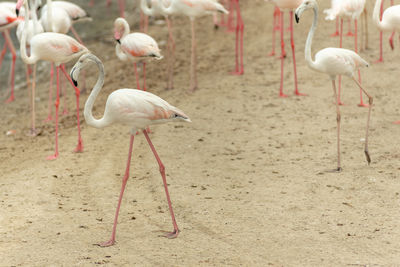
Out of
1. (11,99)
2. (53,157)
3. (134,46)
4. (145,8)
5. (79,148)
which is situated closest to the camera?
(53,157)

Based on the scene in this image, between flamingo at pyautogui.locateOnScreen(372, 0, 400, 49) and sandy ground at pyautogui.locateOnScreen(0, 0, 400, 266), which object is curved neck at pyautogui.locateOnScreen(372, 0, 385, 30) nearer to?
flamingo at pyautogui.locateOnScreen(372, 0, 400, 49)

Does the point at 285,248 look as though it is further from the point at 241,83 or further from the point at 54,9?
the point at 54,9

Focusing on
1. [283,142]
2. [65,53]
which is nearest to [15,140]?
[65,53]

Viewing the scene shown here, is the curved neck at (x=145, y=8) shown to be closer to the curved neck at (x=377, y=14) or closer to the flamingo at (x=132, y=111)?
the curved neck at (x=377, y=14)

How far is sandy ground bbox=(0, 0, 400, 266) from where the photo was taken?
447 cm

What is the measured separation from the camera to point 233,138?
6.75 meters

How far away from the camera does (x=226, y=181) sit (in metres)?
5.75

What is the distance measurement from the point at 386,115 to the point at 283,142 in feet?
4.18

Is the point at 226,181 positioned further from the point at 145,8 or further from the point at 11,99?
the point at 11,99

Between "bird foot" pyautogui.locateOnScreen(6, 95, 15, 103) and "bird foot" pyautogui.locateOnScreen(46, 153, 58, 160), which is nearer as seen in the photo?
"bird foot" pyautogui.locateOnScreen(46, 153, 58, 160)

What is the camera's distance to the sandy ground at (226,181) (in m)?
4.47

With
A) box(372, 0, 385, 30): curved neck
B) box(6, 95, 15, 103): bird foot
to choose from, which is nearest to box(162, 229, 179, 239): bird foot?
box(372, 0, 385, 30): curved neck

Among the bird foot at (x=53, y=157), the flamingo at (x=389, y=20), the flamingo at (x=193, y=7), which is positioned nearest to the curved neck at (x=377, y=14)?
the flamingo at (x=389, y=20)

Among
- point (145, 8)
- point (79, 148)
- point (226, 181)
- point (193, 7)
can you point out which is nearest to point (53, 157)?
point (79, 148)
